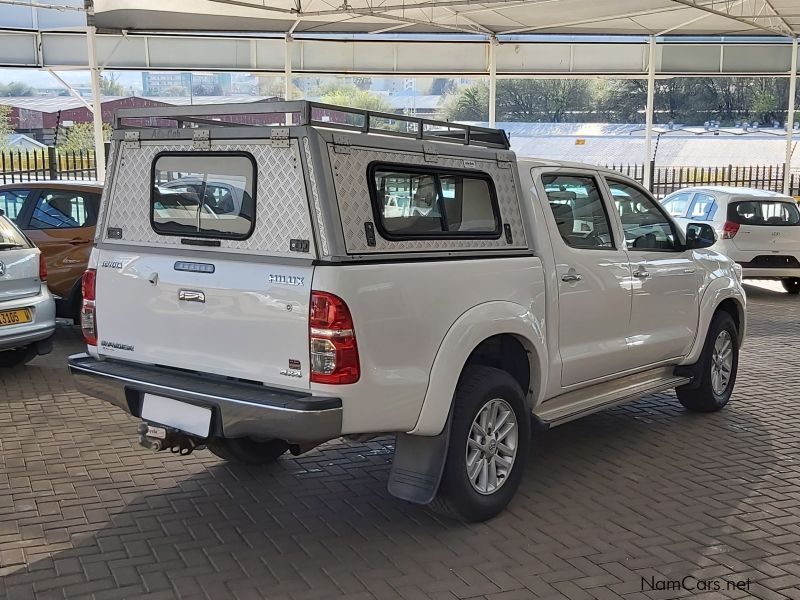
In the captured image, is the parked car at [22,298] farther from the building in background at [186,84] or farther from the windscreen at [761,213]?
the building in background at [186,84]

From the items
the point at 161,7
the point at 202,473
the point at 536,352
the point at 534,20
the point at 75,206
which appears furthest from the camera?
the point at 534,20

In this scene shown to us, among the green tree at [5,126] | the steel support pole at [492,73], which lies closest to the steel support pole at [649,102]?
the steel support pole at [492,73]

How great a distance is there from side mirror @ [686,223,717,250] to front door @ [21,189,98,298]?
618 centimetres

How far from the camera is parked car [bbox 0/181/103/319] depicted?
30.6ft

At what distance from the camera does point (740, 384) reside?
7.90 metres

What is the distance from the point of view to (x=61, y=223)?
9484 millimetres

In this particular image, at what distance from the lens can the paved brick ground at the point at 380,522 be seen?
396 centimetres

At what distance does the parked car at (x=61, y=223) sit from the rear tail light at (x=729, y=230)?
8.71 metres

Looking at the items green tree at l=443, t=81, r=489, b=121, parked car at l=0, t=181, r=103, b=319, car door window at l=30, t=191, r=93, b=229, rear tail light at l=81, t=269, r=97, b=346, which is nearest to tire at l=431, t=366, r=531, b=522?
rear tail light at l=81, t=269, r=97, b=346

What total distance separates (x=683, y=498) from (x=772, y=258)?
8869mm

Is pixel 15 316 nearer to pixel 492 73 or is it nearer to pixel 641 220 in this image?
pixel 641 220

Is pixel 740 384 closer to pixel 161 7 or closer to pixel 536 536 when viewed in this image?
pixel 536 536

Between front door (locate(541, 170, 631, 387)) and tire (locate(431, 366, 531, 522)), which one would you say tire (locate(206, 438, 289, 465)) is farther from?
front door (locate(541, 170, 631, 387))

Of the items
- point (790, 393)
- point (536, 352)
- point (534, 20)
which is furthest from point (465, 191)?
point (534, 20)
